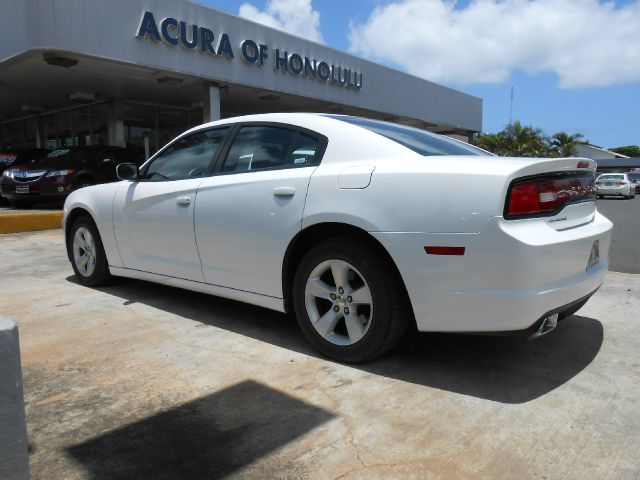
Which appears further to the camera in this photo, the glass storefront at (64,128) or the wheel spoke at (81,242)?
the glass storefront at (64,128)

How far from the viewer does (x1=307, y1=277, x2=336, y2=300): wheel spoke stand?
293 cm

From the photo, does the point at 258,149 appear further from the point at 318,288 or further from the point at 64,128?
the point at 64,128

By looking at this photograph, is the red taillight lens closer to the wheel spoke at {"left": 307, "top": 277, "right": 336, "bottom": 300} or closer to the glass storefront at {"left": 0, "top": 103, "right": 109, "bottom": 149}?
the wheel spoke at {"left": 307, "top": 277, "right": 336, "bottom": 300}

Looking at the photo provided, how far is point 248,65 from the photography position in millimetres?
13914

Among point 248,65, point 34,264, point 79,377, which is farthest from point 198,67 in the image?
point 79,377

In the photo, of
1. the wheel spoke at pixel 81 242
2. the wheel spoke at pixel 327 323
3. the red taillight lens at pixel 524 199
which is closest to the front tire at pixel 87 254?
the wheel spoke at pixel 81 242

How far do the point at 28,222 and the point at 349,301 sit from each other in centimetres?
847

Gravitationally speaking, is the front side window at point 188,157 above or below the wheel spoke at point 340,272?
above

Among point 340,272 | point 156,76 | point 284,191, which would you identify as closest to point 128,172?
point 284,191

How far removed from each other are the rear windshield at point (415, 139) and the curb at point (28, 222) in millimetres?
7939

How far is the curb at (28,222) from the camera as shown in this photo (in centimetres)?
895

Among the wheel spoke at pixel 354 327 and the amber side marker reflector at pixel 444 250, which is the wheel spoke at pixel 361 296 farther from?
the amber side marker reflector at pixel 444 250

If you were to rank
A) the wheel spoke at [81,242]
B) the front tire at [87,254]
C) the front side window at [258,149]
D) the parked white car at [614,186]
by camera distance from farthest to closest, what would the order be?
1. the parked white car at [614,186]
2. the wheel spoke at [81,242]
3. the front tire at [87,254]
4. the front side window at [258,149]

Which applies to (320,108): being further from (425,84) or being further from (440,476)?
(440,476)
